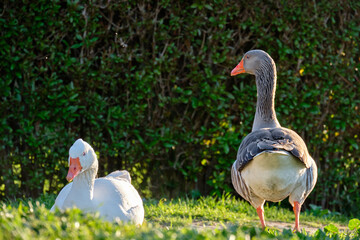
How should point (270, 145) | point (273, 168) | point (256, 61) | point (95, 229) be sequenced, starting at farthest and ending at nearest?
point (256, 61), point (273, 168), point (270, 145), point (95, 229)

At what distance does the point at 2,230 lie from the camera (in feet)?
9.12

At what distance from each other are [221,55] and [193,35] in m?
0.49

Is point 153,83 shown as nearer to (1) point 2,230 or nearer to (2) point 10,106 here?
(2) point 10,106

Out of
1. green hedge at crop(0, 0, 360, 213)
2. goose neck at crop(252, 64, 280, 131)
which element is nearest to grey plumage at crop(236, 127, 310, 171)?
goose neck at crop(252, 64, 280, 131)

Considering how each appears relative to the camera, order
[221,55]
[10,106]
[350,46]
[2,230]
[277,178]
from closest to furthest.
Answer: [2,230] < [277,178] < [10,106] < [221,55] < [350,46]

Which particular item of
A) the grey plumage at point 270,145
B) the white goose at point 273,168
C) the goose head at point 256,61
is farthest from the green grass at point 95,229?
the goose head at point 256,61

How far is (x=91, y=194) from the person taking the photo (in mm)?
4477

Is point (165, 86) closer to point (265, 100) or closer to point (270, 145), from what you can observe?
point (265, 100)

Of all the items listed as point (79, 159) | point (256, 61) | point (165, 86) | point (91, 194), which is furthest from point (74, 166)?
point (165, 86)

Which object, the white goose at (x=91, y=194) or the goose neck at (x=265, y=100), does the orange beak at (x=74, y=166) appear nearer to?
the white goose at (x=91, y=194)

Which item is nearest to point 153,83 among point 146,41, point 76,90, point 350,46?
point 146,41

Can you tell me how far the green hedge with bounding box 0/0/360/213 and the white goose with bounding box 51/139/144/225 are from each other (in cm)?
220

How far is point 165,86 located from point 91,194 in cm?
294

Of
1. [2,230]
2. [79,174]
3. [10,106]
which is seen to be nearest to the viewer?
[2,230]
